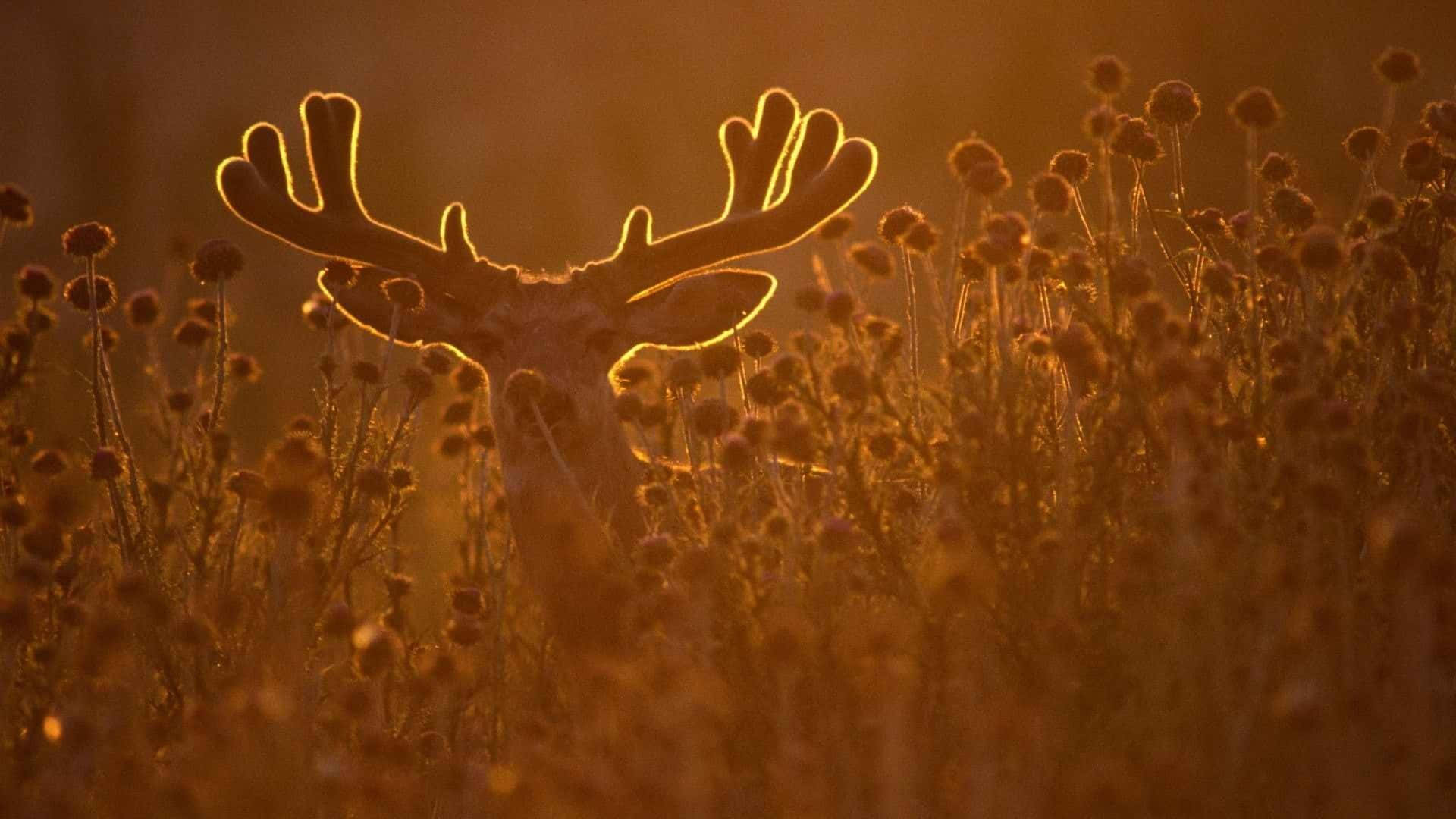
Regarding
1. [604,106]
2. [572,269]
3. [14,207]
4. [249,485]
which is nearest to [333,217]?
[572,269]

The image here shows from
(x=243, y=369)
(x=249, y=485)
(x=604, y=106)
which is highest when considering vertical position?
(x=604, y=106)

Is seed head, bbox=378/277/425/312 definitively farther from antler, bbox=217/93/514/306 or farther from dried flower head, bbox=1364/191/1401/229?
dried flower head, bbox=1364/191/1401/229

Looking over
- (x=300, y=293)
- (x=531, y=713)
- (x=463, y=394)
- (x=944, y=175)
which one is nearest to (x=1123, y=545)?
(x=531, y=713)

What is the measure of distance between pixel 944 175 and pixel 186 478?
18199 millimetres

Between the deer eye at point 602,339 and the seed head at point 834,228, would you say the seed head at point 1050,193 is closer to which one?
the seed head at point 834,228

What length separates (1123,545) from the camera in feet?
13.2

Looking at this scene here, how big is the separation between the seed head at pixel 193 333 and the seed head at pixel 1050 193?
8.34 ft

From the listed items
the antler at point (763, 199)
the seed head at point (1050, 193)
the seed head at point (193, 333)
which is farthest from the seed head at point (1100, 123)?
the seed head at point (193, 333)

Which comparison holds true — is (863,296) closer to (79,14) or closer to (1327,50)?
(1327,50)

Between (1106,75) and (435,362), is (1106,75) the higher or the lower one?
the higher one

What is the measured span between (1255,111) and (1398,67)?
0.67 meters

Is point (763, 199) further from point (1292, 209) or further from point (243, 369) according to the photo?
point (1292, 209)

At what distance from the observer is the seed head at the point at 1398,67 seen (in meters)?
4.70

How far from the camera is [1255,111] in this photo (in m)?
4.34
